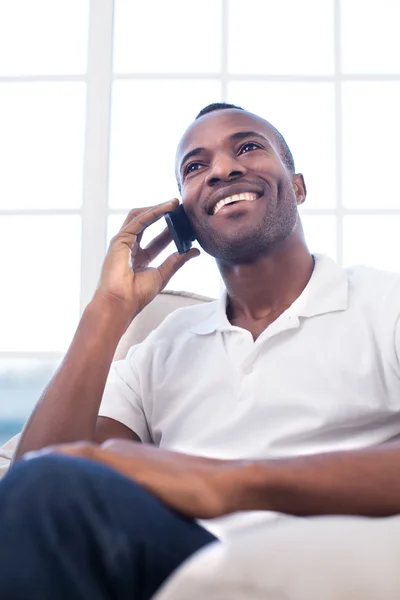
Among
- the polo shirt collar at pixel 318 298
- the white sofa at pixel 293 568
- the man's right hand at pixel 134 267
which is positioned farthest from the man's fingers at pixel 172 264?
the white sofa at pixel 293 568

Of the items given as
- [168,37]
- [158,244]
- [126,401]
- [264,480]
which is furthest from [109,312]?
[168,37]

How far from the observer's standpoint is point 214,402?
4.25 ft

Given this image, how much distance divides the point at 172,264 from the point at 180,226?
9 cm

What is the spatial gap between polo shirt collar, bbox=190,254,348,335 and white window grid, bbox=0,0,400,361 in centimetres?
119

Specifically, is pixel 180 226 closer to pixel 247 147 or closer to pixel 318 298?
pixel 247 147

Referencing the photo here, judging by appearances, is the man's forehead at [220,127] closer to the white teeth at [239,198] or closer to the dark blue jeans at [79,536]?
the white teeth at [239,198]

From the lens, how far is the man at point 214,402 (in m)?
0.65

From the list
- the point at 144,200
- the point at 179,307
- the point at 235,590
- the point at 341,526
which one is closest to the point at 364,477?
the point at 341,526

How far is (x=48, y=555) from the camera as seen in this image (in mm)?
612

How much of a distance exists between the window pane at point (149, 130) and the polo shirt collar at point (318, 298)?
53.8 inches

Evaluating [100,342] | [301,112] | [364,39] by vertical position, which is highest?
[364,39]

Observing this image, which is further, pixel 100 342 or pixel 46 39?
pixel 46 39

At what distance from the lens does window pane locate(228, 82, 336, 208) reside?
2.78 meters

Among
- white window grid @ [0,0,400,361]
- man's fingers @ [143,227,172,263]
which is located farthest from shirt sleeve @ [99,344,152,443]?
white window grid @ [0,0,400,361]
